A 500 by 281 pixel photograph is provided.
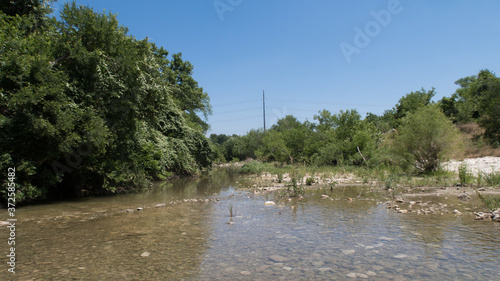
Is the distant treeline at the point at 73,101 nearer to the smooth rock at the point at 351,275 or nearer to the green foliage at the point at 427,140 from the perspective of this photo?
the smooth rock at the point at 351,275

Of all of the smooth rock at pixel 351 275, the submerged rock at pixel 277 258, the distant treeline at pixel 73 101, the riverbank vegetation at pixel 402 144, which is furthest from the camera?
the riverbank vegetation at pixel 402 144

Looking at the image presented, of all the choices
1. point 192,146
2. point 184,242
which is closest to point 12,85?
point 184,242

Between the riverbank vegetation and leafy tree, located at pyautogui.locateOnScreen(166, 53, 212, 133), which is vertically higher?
leafy tree, located at pyautogui.locateOnScreen(166, 53, 212, 133)

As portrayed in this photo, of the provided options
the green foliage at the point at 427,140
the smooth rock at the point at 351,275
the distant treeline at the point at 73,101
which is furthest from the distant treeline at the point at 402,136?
the smooth rock at the point at 351,275

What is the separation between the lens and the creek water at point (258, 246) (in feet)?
13.3

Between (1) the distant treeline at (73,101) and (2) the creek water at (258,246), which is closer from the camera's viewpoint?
(2) the creek water at (258,246)

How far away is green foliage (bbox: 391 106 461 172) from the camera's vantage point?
15875 millimetres

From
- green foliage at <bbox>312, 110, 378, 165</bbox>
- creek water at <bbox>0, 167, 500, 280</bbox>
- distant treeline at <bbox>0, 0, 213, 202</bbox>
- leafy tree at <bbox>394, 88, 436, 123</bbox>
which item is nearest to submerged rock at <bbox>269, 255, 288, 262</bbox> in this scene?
creek water at <bbox>0, 167, 500, 280</bbox>

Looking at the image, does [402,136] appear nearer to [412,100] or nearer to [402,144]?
[402,144]

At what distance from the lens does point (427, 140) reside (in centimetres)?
1630

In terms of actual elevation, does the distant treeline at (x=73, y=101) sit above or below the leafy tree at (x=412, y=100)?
below

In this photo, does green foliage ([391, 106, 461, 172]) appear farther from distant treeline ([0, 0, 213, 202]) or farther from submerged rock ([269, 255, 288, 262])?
submerged rock ([269, 255, 288, 262])

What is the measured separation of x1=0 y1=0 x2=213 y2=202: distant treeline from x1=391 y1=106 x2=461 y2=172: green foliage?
1384cm

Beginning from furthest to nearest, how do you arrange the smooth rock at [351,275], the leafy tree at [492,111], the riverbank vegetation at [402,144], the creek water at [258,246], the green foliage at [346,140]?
the leafy tree at [492,111]
the green foliage at [346,140]
the riverbank vegetation at [402,144]
the creek water at [258,246]
the smooth rock at [351,275]
